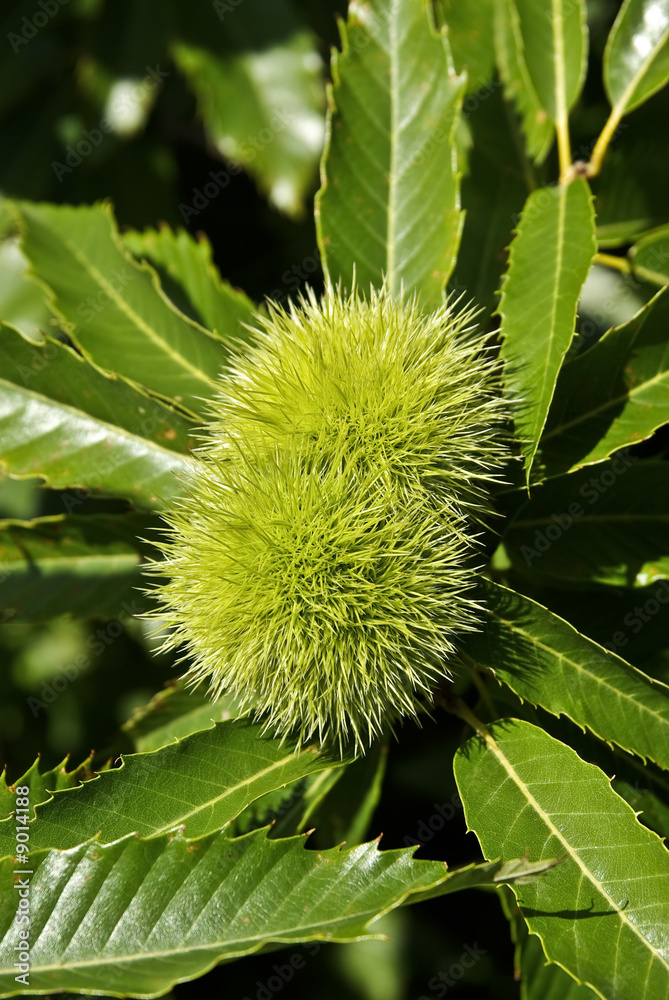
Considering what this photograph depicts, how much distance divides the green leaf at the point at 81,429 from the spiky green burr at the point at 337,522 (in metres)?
0.29

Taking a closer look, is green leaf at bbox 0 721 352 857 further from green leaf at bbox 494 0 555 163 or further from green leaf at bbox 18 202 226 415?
green leaf at bbox 494 0 555 163

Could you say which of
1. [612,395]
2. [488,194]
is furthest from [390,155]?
[612,395]

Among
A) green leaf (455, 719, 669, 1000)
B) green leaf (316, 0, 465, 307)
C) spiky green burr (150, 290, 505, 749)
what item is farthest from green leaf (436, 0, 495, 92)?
green leaf (455, 719, 669, 1000)

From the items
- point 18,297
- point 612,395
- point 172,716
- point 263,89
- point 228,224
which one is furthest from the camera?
point 228,224

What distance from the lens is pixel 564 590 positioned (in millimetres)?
1453

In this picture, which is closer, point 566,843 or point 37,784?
point 566,843

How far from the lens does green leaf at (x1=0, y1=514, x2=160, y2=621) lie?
1521 mm

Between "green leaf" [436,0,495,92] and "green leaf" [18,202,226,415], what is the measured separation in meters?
0.77

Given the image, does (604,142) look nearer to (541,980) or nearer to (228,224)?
(228,224)

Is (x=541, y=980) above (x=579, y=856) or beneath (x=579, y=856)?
beneath

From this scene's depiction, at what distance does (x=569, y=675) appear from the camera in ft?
3.76

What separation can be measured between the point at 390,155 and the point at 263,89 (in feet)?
2.18

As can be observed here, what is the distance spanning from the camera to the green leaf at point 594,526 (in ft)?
4.32

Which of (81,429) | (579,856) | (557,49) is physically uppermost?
(557,49)
